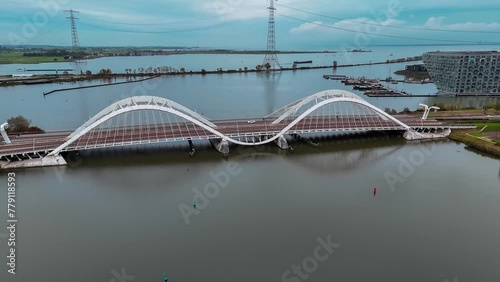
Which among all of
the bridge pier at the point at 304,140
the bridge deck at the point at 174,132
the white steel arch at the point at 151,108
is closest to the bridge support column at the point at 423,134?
the white steel arch at the point at 151,108

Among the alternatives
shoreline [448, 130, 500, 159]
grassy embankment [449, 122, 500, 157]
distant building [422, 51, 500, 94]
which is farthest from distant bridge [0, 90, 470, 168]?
distant building [422, 51, 500, 94]

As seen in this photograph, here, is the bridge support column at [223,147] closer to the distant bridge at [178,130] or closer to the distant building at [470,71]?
the distant bridge at [178,130]

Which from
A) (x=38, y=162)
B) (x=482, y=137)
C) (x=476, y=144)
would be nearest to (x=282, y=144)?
(x=476, y=144)

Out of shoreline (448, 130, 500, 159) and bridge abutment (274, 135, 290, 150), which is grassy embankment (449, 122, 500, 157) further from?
bridge abutment (274, 135, 290, 150)

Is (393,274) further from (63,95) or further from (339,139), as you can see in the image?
(63,95)

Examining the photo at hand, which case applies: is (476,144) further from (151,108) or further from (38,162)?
(38,162)

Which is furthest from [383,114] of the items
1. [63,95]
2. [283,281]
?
[63,95]
